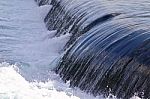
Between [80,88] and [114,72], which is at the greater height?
[114,72]

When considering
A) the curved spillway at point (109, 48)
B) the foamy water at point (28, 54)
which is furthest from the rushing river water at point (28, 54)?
the curved spillway at point (109, 48)

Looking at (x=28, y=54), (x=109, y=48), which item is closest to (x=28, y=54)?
(x=28, y=54)

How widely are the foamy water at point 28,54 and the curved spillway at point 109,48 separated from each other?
37cm

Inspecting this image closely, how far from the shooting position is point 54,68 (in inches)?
479

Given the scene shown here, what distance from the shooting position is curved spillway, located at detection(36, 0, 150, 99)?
9.56 m

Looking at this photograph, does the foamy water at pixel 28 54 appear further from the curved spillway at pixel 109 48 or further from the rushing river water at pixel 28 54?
the curved spillway at pixel 109 48

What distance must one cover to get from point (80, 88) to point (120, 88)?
→ 1.21m

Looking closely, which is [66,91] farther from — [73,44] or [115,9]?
[115,9]

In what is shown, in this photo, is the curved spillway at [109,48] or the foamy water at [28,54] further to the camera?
the curved spillway at [109,48]

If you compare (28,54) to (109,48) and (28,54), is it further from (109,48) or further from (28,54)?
(109,48)

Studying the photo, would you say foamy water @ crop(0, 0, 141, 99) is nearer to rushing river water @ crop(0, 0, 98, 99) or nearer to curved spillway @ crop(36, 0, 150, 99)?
rushing river water @ crop(0, 0, 98, 99)

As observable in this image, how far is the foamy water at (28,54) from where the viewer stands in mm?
9138

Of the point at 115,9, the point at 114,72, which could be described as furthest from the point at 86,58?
the point at 115,9

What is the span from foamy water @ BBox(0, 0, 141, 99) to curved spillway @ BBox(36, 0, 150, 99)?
0.37 m
